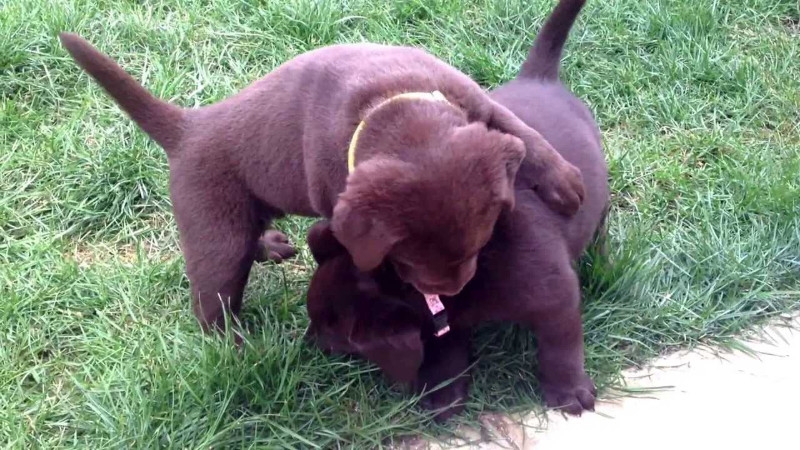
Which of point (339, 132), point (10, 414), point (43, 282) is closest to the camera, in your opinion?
point (339, 132)

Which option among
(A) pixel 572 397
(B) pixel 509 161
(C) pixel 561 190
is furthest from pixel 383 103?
(A) pixel 572 397

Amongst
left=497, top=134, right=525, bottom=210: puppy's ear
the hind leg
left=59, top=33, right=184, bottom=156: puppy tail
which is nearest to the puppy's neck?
left=497, top=134, right=525, bottom=210: puppy's ear

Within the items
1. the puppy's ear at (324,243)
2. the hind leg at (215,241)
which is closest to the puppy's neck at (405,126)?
the puppy's ear at (324,243)

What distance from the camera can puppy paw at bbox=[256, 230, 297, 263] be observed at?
3.50 m

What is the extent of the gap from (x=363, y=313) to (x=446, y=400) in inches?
16.7

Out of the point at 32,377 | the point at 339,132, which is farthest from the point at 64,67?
the point at 339,132

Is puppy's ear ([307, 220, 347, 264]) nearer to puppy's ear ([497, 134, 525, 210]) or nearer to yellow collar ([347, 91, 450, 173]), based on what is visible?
yellow collar ([347, 91, 450, 173])

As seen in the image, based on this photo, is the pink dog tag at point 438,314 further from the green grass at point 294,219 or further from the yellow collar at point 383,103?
the yellow collar at point 383,103

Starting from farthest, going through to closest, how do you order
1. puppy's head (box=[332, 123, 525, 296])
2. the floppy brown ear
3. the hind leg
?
the hind leg < the floppy brown ear < puppy's head (box=[332, 123, 525, 296])

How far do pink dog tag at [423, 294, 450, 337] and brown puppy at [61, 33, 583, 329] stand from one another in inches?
5.9

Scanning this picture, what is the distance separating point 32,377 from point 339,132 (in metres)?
1.46

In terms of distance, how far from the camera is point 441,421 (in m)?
2.85

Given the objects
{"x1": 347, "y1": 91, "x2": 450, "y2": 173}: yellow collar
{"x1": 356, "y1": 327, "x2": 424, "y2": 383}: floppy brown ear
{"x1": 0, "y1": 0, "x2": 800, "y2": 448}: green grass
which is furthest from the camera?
{"x1": 0, "y1": 0, "x2": 800, "y2": 448}: green grass

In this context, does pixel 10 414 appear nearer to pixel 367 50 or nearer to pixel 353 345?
pixel 353 345
